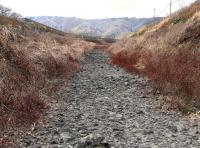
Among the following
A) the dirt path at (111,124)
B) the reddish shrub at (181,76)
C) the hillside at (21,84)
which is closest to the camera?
the dirt path at (111,124)

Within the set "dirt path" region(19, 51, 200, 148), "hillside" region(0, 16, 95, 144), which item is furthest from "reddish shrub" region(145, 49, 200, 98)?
"hillside" region(0, 16, 95, 144)

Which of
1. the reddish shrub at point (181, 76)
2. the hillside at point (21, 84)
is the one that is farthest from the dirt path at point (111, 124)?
the reddish shrub at point (181, 76)

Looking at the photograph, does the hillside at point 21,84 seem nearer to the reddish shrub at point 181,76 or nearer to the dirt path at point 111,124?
the dirt path at point 111,124

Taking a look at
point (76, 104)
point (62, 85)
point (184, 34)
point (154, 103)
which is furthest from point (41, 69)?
point (184, 34)

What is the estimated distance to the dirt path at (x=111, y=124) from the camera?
26.6 ft

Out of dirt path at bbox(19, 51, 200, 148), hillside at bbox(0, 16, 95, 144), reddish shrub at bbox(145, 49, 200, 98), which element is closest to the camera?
dirt path at bbox(19, 51, 200, 148)

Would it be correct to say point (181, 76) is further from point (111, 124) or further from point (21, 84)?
point (21, 84)

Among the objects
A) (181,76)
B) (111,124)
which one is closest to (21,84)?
(111,124)

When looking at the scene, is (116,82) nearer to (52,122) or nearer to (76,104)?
(76,104)

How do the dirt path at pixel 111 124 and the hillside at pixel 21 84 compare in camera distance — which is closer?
the dirt path at pixel 111 124

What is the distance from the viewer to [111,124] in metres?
9.70

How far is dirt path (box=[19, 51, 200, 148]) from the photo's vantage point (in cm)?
810

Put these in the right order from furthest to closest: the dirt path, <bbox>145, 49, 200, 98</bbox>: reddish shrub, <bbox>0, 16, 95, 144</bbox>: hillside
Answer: <bbox>145, 49, 200, 98</bbox>: reddish shrub → <bbox>0, 16, 95, 144</bbox>: hillside → the dirt path

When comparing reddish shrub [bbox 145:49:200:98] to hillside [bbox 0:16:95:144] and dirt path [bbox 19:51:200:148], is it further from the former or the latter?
hillside [bbox 0:16:95:144]
